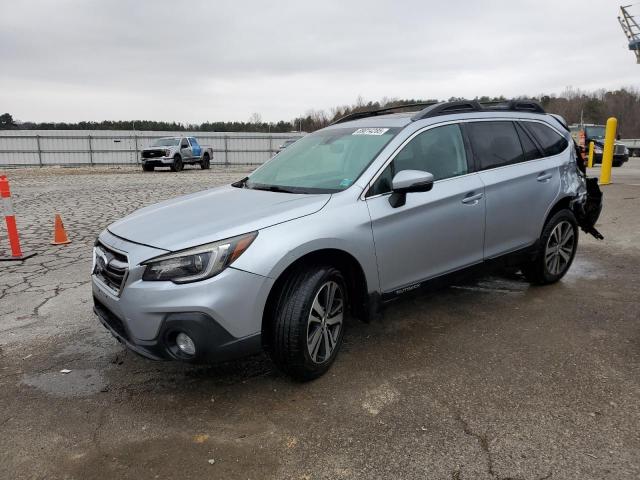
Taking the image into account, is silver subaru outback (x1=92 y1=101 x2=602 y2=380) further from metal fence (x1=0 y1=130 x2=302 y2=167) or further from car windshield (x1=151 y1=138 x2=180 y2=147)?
metal fence (x1=0 y1=130 x2=302 y2=167)

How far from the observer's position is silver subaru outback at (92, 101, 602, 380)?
2.73 m

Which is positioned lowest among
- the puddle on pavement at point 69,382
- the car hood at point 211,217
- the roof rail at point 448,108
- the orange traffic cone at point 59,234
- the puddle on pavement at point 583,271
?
the puddle on pavement at point 69,382

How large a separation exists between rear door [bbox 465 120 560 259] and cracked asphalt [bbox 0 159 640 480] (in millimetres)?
683

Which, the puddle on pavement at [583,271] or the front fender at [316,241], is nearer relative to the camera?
the front fender at [316,241]

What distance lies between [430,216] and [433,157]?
0.53 metres

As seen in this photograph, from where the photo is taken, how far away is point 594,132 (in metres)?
24.1

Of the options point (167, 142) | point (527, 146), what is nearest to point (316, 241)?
point (527, 146)

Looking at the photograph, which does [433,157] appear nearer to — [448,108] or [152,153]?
[448,108]

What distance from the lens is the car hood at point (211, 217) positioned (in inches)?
111

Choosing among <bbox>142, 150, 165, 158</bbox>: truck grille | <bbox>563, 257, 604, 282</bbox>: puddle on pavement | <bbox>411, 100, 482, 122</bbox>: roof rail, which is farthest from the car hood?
<bbox>142, 150, 165, 158</bbox>: truck grille

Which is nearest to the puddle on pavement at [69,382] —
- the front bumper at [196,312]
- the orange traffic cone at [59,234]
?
the front bumper at [196,312]

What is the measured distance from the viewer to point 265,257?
278cm

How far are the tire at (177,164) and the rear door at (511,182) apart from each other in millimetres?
22052

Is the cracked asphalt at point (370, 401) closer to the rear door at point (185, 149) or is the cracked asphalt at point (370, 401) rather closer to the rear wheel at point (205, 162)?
the rear door at point (185, 149)
